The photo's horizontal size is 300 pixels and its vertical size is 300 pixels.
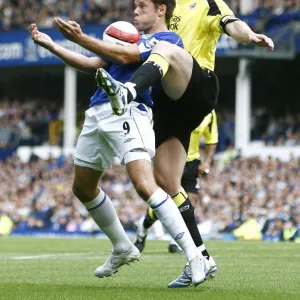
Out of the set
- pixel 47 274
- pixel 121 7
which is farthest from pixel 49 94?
pixel 47 274

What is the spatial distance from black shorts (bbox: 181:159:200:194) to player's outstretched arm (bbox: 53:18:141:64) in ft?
17.3

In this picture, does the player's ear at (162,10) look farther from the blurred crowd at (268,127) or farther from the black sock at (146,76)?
the blurred crowd at (268,127)

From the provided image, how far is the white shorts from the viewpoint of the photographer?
7.01 m

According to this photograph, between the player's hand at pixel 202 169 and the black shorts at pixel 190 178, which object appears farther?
the player's hand at pixel 202 169

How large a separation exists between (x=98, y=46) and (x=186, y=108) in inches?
37.7

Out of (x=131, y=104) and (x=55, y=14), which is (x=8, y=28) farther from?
(x=131, y=104)

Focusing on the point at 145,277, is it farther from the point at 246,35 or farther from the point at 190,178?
the point at 190,178

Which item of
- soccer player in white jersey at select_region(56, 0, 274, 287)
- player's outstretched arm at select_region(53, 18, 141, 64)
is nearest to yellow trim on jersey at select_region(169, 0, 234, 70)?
soccer player in white jersey at select_region(56, 0, 274, 287)

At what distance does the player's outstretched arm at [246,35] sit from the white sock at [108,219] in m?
1.66

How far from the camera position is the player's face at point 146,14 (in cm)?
741

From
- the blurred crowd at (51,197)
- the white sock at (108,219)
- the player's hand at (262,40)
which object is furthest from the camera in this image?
the blurred crowd at (51,197)

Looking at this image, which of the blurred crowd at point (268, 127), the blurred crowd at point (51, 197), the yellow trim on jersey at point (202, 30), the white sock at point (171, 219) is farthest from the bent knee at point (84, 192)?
the blurred crowd at point (268, 127)

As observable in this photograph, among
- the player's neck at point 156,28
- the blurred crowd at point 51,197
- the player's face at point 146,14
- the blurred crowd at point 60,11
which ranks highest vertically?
the blurred crowd at point 60,11

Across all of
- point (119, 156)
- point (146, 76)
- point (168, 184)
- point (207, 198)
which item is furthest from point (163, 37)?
point (207, 198)
